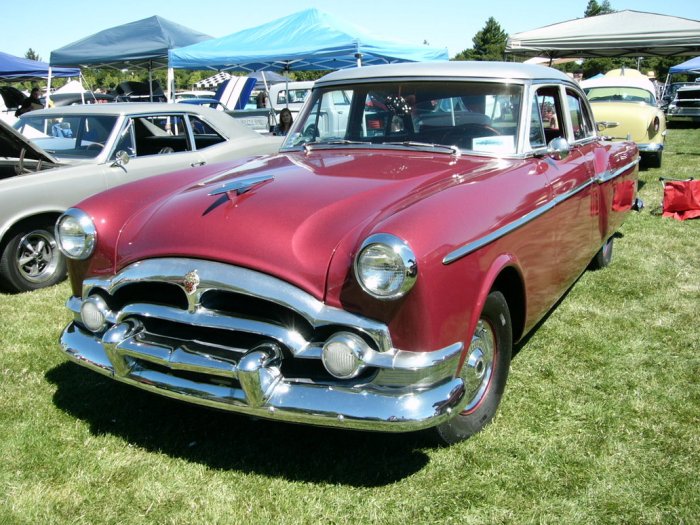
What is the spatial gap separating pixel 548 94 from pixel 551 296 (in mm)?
1256

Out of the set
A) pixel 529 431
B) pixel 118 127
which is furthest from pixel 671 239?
pixel 118 127

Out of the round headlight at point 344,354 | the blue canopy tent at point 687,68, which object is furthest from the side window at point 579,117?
the blue canopy tent at point 687,68

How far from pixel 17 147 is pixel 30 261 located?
3.08 ft

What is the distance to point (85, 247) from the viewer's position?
110 inches

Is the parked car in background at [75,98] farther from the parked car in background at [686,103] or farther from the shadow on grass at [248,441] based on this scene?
the parked car in background at [686,103]

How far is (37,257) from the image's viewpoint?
510 centimetres

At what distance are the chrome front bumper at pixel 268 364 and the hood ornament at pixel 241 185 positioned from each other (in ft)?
1.49

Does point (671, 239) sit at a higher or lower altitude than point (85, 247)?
lower

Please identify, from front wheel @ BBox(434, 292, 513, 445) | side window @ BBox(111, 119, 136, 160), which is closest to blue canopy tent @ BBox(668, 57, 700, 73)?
side window @ BBox(111, 119, 136, 160)

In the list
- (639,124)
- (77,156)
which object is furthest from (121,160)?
(639,124)

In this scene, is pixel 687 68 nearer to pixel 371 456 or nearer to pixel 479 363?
pixel 479 363

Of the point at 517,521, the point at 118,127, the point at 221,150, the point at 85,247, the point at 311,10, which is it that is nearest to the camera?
the point at 517,521

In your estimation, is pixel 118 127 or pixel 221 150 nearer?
pixel 118 127

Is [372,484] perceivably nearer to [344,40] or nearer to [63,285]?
[63,285]
